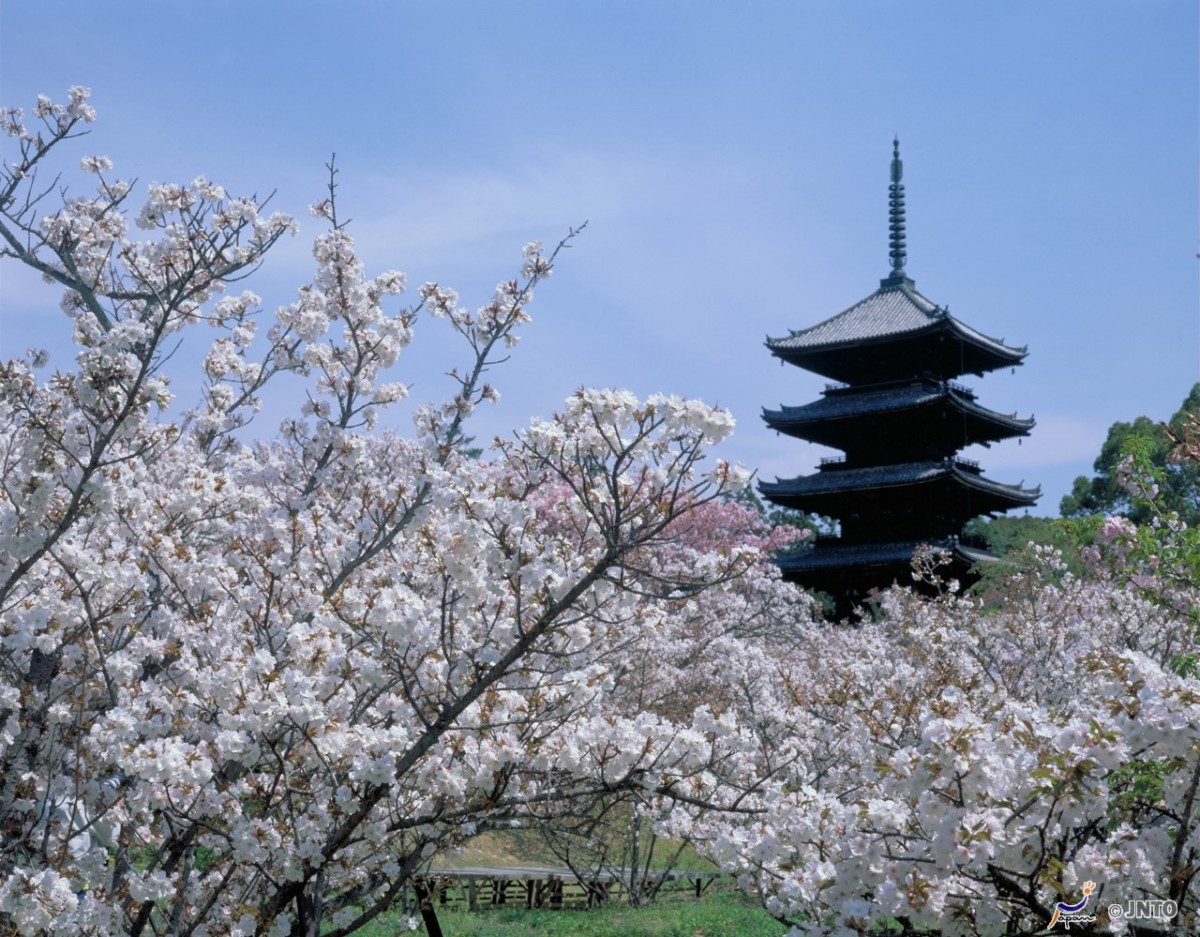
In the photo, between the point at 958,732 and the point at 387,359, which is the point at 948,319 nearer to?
the point at 387,359

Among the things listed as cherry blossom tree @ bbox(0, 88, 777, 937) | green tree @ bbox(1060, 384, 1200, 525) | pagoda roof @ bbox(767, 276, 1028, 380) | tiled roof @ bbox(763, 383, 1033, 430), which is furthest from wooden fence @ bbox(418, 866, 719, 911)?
green tree @ bbox(1060, 384, 1200, 525)

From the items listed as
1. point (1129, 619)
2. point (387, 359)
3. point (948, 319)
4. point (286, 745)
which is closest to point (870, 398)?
point (948, 319)

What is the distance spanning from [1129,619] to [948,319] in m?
19.9

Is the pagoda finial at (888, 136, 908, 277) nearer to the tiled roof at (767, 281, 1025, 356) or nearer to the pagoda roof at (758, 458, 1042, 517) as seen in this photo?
the tiled roof at (767, 281, 1025, 356)

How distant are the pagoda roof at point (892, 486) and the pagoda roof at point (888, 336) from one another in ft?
10.4

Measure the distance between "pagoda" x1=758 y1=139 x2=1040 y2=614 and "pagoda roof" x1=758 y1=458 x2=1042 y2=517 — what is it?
4cm

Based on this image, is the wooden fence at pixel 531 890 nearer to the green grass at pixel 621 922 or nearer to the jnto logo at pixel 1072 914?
the green grass at pixel 621 922

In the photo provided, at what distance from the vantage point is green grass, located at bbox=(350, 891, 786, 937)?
458 inches

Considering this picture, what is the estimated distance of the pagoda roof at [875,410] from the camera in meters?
30.4

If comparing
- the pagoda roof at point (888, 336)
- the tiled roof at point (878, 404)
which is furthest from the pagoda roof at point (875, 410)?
the pagoda roof at point (888, 336)

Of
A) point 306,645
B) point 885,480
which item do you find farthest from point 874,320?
point 306,645

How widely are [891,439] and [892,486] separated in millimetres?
2718

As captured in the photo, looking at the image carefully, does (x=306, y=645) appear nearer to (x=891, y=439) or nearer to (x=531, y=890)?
(x=531, y=890)

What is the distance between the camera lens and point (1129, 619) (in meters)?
11.5
